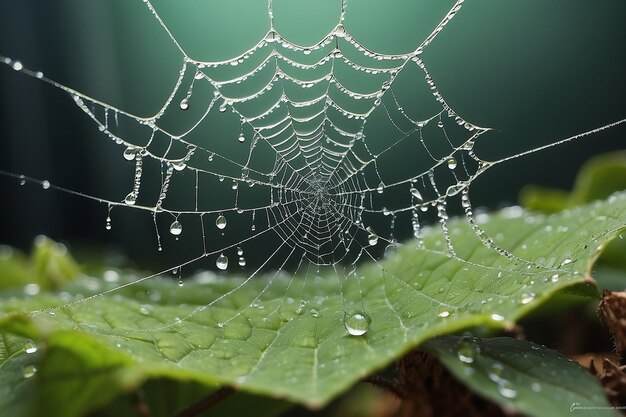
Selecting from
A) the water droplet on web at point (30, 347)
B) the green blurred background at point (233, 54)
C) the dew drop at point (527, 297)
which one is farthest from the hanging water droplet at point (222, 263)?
the green blurred background at point (233, 54)

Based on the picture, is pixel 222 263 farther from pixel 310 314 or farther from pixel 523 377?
pixel 523 377

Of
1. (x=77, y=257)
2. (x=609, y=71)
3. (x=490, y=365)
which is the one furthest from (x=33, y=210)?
(x=609, y=71)

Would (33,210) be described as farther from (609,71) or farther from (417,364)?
(609,71)

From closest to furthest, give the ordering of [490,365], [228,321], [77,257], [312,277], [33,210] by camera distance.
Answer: [490,365] → [228,321] → [312,277] → [77,257] → [33,210]

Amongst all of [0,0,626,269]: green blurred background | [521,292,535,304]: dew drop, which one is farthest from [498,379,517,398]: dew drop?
[0,0,626,269]: green blurred background

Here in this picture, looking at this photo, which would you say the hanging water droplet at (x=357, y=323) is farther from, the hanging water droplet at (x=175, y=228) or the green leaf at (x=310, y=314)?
the hanging water droplet at (x=175, y=228)

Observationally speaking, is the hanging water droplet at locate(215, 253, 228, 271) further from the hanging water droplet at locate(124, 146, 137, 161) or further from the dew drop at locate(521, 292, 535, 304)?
the dew drop at locate(521, 292, 535, 304)

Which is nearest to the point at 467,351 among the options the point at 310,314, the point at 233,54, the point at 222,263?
the point at 310,314
